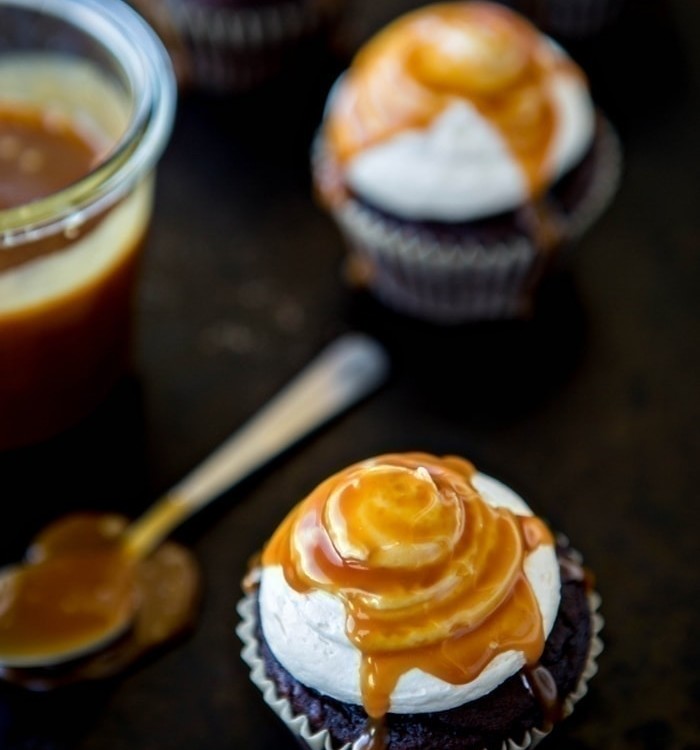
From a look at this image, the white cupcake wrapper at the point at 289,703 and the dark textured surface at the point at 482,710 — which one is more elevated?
the dark textured surface at the point at 482,710

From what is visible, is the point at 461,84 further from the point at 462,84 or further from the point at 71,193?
the point at 71,193

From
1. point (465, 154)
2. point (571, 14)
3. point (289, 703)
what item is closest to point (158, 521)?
point (289, 703)

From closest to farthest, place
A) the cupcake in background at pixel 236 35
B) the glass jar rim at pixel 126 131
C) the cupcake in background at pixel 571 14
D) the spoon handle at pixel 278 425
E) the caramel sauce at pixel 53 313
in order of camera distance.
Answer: the glass jar rim at pixel 126 131 < the caramel sauce at pixel 53 313 < the spoon handle at pixel 278 425 < the cupcake in background at pixel 236 35 < the cupcake in background at pixel 571 14

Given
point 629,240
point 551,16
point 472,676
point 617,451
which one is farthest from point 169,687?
point 551,16

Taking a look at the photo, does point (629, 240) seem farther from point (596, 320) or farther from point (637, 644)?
point (637, 644)

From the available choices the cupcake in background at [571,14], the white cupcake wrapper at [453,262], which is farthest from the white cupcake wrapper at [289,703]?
the cupcake in background at [571,14]

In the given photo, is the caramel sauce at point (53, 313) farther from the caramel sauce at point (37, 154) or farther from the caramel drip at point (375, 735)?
the caramel drip at point (375, 735)
